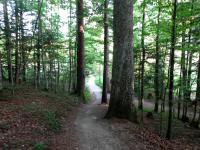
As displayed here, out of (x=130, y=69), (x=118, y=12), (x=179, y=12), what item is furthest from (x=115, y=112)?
(x=179, y=12)

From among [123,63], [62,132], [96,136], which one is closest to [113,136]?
[96,136]

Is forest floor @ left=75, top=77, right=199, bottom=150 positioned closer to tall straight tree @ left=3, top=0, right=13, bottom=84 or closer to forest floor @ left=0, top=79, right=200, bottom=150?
forest floor @ left=0, top=79, right=200, bottom=150

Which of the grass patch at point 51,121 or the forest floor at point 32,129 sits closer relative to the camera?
the forest floor at point 32,129

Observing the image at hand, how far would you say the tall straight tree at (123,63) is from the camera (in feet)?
31.4

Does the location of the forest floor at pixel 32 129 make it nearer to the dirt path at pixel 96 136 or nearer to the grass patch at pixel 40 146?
the grass patch at pixel 40 146

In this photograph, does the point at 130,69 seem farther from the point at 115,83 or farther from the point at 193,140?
the point at 193,140

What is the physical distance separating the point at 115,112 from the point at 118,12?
413cm

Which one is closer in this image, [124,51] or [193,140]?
[124,51]

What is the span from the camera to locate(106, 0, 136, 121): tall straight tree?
376 inches

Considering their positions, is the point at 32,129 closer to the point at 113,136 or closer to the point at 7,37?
the point at 113,136

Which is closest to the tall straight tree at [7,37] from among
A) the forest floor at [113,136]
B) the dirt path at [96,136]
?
the dirt path at [96,136]

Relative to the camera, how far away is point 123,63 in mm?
9641

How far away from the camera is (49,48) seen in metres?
18.3

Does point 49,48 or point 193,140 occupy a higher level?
point 49,48
